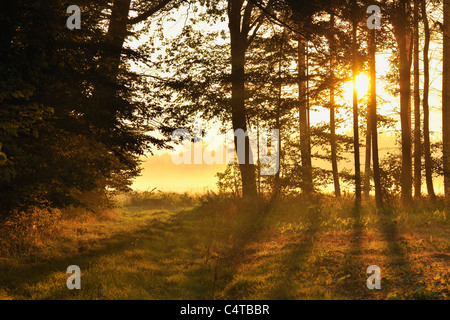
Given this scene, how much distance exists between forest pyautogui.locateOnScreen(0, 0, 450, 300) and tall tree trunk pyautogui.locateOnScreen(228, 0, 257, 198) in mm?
67

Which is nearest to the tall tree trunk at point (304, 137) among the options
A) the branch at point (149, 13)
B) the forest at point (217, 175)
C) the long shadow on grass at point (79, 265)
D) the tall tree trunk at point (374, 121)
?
the forest at point (217, 175)

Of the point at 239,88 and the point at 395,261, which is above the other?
the point at 239,88

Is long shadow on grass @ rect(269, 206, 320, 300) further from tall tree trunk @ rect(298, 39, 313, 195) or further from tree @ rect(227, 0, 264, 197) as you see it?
→ tree @ rect(227, 0, 264, 197)

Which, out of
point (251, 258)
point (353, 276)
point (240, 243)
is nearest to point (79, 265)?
point (251, 258)

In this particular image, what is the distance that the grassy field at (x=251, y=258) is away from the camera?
22.5 feet

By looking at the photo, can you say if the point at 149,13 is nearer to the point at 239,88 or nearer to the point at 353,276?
the point at 239,88

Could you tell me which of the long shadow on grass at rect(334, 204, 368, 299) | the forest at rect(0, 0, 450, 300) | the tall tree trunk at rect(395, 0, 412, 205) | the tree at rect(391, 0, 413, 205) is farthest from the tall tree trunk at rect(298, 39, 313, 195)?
the long shadow on grass at rect(334, 204, 368, 299)

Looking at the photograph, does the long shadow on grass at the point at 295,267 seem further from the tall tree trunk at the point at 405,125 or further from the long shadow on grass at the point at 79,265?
the tall tree trunk at the point at 405,125

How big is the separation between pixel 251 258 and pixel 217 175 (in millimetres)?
10353

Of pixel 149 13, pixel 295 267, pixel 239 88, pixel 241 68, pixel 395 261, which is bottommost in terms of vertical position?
pixel 295 267

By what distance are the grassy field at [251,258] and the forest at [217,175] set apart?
0.05m

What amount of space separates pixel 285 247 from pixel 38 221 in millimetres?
7395

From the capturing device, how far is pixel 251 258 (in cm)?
973
